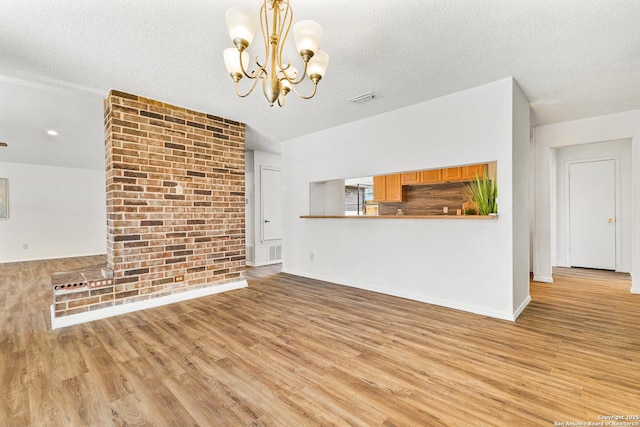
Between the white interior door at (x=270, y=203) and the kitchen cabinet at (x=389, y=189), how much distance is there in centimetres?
208

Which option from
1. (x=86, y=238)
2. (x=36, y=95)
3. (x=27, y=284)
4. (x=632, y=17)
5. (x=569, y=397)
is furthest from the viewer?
(x=86, y=238)

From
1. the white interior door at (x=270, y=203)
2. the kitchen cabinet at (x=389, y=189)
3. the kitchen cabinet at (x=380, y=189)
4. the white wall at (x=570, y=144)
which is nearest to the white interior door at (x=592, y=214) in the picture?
the white wall at (x=570, y=144)

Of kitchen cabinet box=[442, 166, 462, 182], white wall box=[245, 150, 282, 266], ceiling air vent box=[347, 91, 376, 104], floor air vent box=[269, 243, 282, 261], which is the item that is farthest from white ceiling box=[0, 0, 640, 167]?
floor air vent box=[269, 243, 282, 261]

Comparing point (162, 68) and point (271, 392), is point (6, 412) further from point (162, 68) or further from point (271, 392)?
point (162, 68)

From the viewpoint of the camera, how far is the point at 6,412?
1.57 metres

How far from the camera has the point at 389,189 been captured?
18.6 ft

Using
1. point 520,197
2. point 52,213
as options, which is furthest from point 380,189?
point 52,213

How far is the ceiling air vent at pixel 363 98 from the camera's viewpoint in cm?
323

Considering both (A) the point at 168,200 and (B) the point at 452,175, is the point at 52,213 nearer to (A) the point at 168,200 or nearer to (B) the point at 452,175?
(A) the point at 168,200

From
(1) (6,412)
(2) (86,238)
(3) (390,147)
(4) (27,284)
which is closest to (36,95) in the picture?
(4) (27,284)

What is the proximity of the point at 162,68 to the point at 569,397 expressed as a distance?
3.88 m

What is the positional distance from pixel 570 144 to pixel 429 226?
9.21 feet

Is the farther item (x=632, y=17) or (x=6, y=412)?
(x=632, y=17)

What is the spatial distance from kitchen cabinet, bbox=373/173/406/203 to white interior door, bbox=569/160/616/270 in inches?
124
